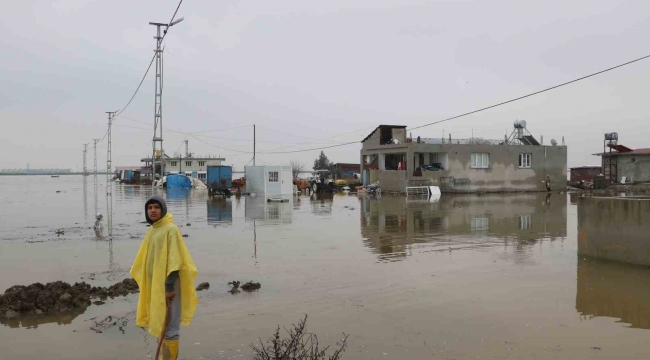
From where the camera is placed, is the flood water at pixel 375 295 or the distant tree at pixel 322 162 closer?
the flood water at pixel 375 295

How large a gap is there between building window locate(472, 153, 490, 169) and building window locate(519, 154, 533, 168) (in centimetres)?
366

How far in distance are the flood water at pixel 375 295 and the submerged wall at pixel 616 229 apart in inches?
11.9

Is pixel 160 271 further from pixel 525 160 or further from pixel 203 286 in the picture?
pixel 525 160

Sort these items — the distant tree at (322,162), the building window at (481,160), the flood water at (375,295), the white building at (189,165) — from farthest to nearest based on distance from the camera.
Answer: the distant tree at (322,162) < the white building at (189,165) < the building window at (481,160) < the flood water at (375,295)

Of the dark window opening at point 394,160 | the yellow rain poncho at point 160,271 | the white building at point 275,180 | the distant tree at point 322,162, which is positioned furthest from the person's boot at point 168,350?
the distant tree at point 322,162

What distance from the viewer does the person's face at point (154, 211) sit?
15.1 ft

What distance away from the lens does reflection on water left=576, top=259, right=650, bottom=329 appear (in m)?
7.10

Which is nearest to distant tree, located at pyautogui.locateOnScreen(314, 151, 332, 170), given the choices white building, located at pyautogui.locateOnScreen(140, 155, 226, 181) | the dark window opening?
white building, located at pyautogui.locateOnScreen(140, 155, 226, 181)

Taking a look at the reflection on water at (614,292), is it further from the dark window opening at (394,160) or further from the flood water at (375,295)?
the dark window opening at (394,160)

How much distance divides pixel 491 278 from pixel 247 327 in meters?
4.83

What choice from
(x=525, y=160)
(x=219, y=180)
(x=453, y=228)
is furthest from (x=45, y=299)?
(x=525, y=160)

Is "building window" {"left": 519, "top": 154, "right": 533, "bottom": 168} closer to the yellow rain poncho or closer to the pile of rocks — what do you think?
the pile of rocks

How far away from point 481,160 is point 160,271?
1569 inches

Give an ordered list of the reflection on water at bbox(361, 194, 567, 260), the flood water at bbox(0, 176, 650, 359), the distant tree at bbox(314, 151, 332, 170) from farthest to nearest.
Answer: the distant tree at bbox(314, 151, 332, 170)
the reflection on water at bbox(361, 194, 567, 260)
the flood water at bbox(0, 176, 650, 359)
